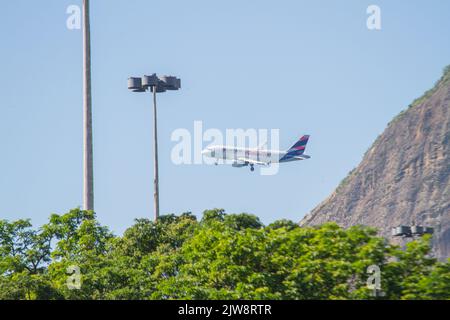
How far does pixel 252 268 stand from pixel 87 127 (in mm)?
33254

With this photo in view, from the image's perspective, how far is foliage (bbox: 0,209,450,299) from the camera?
154 ft

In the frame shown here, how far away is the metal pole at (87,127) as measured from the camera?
82.1m

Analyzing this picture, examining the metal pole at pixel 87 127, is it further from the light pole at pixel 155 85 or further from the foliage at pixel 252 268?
the light pole at pixel 155 85

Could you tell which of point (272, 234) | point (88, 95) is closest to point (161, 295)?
point (272, 234)

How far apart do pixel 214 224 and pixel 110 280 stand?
25.2 ft

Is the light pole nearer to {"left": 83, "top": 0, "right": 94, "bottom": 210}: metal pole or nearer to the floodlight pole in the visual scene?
the floodlight pole

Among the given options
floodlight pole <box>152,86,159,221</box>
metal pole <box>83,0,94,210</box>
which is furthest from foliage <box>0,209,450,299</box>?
floodlight pole <box>152,86,159,221</box>

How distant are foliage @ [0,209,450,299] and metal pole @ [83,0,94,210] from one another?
23.7ft

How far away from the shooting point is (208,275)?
2126 inches

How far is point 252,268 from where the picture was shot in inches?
2061

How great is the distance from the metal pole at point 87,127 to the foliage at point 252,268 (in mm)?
7235

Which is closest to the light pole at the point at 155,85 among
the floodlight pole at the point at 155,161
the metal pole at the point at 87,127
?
the floodlight pole at the point at 155,161

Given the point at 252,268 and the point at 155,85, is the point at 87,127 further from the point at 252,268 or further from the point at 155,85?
the point at 252,268
